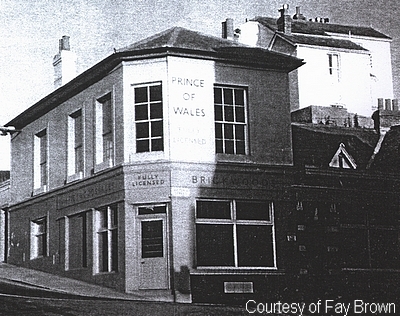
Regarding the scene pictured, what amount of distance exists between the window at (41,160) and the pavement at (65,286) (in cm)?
136

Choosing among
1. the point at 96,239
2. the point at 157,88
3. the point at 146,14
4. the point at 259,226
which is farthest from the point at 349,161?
the point at 146,14

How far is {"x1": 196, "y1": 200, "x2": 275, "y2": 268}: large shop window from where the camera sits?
12.1m

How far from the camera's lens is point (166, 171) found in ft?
39.4

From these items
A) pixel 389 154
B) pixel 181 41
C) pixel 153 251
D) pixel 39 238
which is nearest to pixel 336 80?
pixel 389 154

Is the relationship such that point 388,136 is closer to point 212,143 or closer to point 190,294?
point 212,143

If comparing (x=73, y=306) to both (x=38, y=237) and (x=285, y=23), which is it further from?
(x=285, y=23)

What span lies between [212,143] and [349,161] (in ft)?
9.67

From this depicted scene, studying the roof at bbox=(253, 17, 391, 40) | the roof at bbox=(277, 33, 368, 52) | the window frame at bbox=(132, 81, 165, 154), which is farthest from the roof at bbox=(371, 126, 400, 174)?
the window frame at bbox=(132, 81, 165, 154)

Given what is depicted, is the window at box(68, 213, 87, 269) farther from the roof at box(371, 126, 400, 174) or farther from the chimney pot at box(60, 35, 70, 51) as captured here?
the roof at box(371, 126, 400, 174)

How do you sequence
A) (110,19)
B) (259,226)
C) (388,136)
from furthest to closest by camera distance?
(388,136) → (259,226) → (110,19)

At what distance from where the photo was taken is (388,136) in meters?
15.0

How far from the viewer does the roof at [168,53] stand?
1214 centimetres

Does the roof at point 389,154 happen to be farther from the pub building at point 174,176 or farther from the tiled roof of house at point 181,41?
the tiled roof of house at point 181,41

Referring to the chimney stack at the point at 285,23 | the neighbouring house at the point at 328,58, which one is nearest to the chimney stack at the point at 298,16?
the neighbouring house at the point at 328,58
